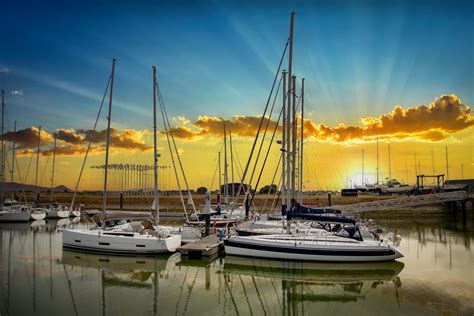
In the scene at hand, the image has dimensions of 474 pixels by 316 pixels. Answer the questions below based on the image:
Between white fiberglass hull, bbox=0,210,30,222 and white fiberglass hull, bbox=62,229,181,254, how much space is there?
1127 inches

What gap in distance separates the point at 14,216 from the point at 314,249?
149 ft

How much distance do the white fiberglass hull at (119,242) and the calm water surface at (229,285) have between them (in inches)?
29.5

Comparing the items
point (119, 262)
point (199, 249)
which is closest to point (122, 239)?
point (119, 262)

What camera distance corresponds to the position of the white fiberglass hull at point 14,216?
169ft

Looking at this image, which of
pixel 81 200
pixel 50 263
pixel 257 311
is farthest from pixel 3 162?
pixel 257 311

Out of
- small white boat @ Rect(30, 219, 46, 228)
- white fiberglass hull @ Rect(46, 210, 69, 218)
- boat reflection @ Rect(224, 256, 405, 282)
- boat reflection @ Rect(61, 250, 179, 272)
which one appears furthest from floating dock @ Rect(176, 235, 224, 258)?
white fiberglass hull @ Rect(46, 210, 69, 218)

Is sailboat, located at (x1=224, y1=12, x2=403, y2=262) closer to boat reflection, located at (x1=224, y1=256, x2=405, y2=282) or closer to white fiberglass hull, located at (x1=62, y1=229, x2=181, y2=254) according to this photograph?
boat reflection, located at (x1=224, y1=256, x2=405, y2=282)

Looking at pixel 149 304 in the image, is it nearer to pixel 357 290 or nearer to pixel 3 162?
pixel 357 290

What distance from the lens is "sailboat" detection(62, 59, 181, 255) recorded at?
2623 cm

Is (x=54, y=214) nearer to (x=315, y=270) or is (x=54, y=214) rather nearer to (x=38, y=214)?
(x=38, y=214)

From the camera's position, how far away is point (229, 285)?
64.2 feet

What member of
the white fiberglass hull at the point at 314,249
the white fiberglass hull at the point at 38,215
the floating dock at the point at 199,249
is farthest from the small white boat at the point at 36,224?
the white fiberglass hull at the point at 314,249

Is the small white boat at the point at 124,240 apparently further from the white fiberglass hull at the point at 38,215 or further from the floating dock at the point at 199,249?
the white fiberglass hull at the point at 38,215

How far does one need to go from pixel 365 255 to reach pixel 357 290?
526cm
